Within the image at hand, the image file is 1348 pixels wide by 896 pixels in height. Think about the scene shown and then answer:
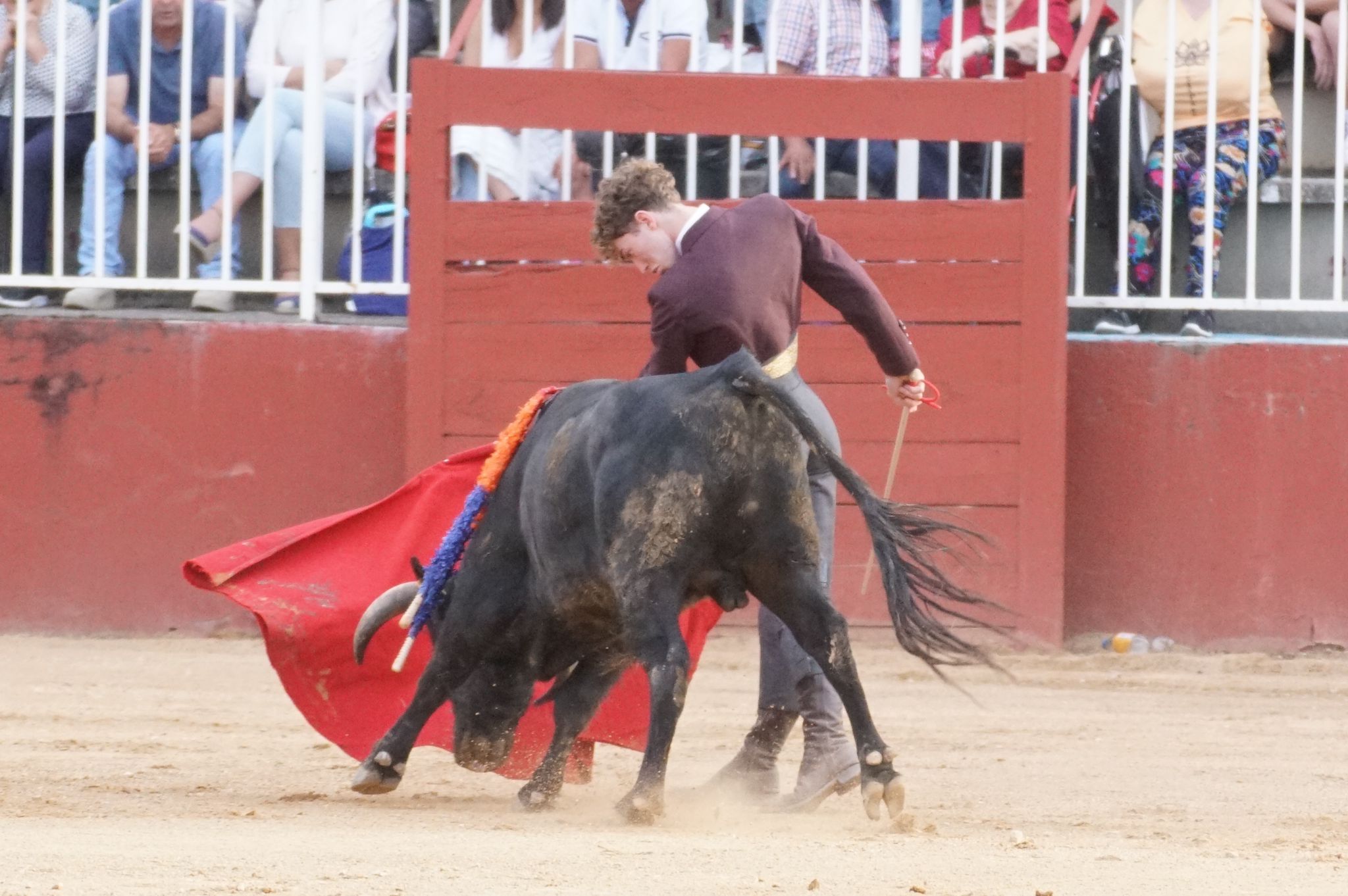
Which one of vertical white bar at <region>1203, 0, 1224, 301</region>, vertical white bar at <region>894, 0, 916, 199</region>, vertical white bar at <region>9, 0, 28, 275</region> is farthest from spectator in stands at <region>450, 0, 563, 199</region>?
vertical white bar at <region>1203, 0, 1224, 301</region>

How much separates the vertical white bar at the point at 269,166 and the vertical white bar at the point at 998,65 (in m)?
2.72

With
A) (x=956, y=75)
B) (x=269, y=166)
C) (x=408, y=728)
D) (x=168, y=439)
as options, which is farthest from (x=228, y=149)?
Answer: (x=408, y=728)

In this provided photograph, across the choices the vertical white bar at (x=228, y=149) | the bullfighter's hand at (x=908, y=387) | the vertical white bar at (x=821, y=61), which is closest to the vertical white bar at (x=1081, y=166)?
the vertical white bar at (x=821, y=61)

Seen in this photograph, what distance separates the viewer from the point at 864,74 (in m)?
7.16

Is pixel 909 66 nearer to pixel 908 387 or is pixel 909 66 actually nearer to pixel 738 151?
pixel 738 151

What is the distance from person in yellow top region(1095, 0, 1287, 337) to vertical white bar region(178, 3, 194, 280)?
351 centimetres

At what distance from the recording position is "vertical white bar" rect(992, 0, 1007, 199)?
701 centimetres

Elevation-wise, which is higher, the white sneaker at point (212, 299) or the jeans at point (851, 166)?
the jeans at point (851, 166)

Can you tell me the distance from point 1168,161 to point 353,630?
375 centimetres

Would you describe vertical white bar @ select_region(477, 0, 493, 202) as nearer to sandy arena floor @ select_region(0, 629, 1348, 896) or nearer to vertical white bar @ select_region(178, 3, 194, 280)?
vertical white bar @ select_region(178, 3, 194, 280)

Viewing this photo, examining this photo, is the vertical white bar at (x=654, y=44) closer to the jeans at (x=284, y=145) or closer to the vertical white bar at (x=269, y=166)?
the jeans at (x=284, y=145)

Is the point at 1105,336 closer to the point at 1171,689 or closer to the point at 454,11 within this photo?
the point at 1171,689

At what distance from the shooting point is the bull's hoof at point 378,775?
475 centimetres

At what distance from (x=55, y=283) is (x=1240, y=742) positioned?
4.61m
